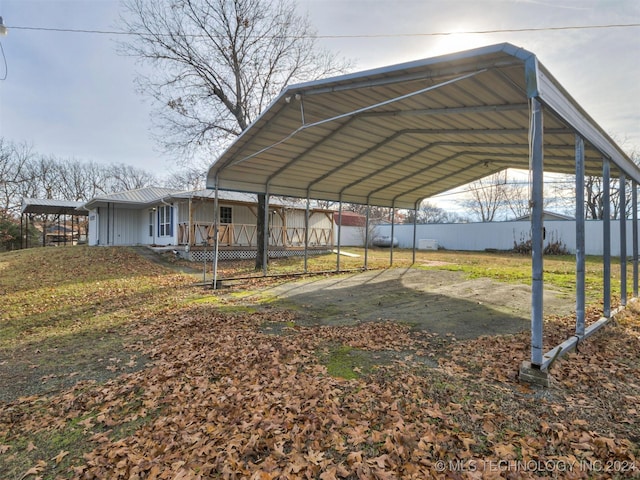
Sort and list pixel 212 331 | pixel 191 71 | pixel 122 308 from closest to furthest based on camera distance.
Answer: pixel 212 331
pixel 122 308
pixel 191 71

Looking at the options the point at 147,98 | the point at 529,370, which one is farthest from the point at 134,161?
the point at 529,370

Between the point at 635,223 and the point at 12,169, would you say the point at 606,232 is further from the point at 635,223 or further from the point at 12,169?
the point at 12,169

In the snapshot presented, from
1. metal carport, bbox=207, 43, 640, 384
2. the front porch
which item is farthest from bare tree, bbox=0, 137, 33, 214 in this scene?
metal carport, bbox=207, 43, 640, 384

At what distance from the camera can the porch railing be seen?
16.1 meters

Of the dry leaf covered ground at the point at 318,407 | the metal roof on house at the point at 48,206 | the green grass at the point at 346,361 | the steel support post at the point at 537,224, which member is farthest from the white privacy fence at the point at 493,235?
the metal roof on house at the point at 48,206

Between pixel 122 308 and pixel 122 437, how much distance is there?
525 cm

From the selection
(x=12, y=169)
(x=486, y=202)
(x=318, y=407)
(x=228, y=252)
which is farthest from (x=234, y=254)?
(x=486, y=202)

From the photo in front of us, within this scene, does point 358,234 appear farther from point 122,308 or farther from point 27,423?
point 27,423

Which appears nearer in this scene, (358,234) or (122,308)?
(122,308)

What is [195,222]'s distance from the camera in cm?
→ 1584

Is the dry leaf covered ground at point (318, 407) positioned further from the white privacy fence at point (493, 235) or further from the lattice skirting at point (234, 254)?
the white privacy fence at point (493, 235)

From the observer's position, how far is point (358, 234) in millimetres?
33406

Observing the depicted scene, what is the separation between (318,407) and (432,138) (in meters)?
7.05

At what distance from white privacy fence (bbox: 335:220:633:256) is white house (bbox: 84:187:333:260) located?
11.1 meters
